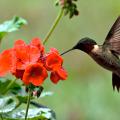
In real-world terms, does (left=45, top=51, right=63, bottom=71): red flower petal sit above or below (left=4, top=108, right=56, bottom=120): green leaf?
above

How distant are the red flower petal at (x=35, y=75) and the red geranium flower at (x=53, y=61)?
0.11 feet

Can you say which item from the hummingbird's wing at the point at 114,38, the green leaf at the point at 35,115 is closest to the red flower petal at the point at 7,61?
the green leaf at the point at 35,115

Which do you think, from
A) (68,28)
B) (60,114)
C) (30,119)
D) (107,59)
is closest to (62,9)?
(107,59)

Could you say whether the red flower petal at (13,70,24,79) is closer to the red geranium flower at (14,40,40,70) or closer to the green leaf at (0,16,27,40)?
the red geranium flower at (14,40,40,70)

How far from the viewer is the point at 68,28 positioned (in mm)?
7172

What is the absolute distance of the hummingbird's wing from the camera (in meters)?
2.96

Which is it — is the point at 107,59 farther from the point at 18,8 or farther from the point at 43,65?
the point at 18,8

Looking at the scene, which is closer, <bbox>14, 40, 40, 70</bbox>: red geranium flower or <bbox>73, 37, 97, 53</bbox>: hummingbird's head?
<bbox>14, 40, 40, 70</bbox>: red geranium flower

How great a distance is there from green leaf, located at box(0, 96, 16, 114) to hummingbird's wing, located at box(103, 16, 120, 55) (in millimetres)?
513

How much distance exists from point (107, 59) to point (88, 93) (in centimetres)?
300

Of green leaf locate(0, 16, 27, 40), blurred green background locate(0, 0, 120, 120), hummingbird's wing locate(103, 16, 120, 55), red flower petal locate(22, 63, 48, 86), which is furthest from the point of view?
blurred green background locate(0, 0, 120, 120)

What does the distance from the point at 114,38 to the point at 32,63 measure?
538 mm

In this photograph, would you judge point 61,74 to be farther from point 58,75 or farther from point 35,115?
point 35,115

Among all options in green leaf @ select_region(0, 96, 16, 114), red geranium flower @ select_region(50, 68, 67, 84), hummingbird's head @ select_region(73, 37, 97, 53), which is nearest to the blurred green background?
green leaf @ select_region(0, 96, 16, 114)
